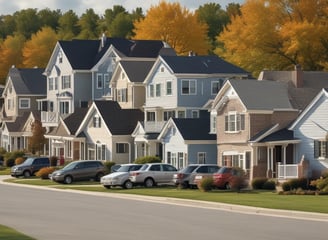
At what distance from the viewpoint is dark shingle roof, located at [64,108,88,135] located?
3709 inches

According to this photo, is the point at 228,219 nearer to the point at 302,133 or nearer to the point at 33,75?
the point at 302,133

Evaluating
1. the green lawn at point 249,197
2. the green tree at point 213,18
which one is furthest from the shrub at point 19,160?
the green tree at point 213,18

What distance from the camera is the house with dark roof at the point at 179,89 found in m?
81.4

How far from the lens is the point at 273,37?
10306 cm

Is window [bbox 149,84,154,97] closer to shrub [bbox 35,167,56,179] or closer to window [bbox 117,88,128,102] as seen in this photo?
window [bbox 117,88,128,102]

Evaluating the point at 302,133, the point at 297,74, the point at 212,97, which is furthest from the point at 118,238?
the point at 212,97

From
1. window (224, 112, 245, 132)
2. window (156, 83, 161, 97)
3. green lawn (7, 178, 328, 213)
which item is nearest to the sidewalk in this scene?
green lawn (7, 178, 328, 213)

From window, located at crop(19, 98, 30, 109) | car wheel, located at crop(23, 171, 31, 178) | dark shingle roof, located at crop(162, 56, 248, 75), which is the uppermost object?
dark shingle roof, located at crop(162, 56, 248, 75)

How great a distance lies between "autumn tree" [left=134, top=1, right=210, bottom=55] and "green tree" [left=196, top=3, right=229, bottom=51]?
27952 millimetres

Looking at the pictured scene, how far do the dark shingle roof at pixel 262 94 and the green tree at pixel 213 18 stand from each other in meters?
85.5

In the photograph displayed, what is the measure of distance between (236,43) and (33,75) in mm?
28332

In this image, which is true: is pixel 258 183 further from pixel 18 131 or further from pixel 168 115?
pixel 18 131

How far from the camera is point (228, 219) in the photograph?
3506 centimetres

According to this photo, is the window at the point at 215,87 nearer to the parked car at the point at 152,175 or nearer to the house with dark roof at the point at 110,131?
the house with dark roof at the point at 110,131
